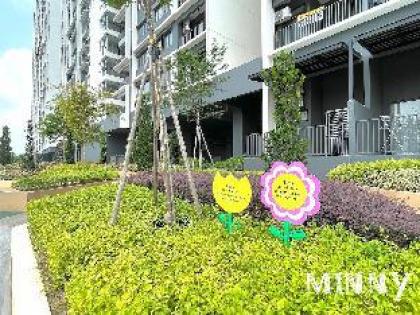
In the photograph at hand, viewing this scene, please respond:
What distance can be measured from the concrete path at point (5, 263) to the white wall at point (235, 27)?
Result: 14.7m

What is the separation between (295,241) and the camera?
5.23 metres

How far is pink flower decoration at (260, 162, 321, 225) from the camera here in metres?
5.08

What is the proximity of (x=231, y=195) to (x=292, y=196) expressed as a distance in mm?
1100

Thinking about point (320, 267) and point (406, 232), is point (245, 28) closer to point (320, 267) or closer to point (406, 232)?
point (406, 232)

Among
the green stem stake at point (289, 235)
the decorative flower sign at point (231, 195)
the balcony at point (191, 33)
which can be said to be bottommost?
the green stem stake at point (289, 235)

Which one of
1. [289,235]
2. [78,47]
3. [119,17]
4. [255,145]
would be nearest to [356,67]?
[255,145]

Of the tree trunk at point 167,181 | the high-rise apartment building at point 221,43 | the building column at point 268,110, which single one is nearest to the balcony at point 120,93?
the high-rise apartment building at point 221,43

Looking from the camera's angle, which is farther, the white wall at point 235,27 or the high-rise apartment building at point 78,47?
the high-rise apartment building at point 78,47

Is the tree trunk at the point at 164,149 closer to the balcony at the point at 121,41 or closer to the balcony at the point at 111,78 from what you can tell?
the balcony at the point at 121,41

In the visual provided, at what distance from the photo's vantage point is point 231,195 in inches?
240

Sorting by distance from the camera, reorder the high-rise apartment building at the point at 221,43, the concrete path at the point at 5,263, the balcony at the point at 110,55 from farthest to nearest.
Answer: the balcony at the point at 110,55 → the high-rise apartment building at the point at 221,43 → the concrete path at the point at 5,263

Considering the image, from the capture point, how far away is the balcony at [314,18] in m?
15.3

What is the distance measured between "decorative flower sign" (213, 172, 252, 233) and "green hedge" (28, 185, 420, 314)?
0.64ft

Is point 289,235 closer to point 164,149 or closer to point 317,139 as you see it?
point 164,149
